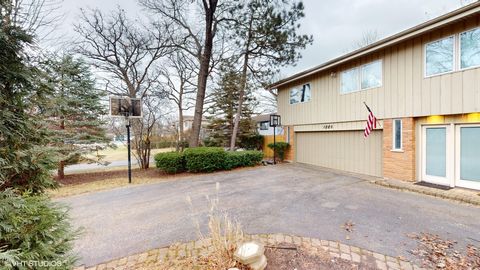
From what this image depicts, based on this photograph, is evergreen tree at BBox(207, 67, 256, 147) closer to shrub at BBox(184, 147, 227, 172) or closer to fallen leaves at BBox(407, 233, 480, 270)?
shrub at BBox(184, 147, 227, 172)

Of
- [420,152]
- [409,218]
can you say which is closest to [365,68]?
[420,152]

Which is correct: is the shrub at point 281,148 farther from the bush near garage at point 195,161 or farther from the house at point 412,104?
the bush near garage at point 195,161

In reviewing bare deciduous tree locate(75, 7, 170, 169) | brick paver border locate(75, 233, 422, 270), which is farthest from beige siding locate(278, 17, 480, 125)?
bare deciduous tree locate(75, 7, 170, 169)

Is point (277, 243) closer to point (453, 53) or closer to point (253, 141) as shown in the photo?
point (453, 53)

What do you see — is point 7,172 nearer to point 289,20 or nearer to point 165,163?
point 165,163

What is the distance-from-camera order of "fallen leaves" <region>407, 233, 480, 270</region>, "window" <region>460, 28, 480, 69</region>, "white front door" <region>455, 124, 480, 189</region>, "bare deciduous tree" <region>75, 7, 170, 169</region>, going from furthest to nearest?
"bare deciduous tree" <region>75, 7, 170, 169</region>
"white front door" <region>455, 124, 480, 189</region>
"window" <region>460, 28, 480, 69</region>
"fallen leaves" <region>407, 233, 480, 270</region>

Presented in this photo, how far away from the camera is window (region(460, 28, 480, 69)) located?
5379 mm

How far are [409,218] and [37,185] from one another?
228 inches

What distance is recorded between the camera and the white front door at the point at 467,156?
5531 millimetres

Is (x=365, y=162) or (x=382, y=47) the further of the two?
(x=365, y=162)

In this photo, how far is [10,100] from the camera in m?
1.80

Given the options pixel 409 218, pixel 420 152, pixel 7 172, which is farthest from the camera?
pixel 420 152

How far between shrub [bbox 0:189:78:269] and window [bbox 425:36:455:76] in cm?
882

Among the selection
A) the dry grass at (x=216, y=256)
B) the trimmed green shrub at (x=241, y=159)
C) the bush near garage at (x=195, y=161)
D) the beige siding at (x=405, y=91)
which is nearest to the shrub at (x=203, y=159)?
the bush near garage at (x=195, y=161)
